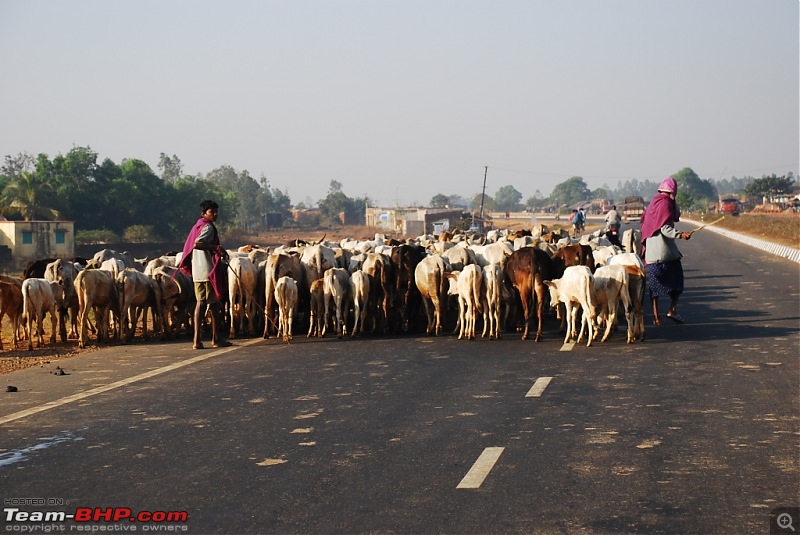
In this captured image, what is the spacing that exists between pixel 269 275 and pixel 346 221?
116202 millimetres

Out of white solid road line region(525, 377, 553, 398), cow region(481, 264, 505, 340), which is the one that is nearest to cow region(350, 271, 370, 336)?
cow region(481, 264, 505, 340)

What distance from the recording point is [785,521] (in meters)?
6.07

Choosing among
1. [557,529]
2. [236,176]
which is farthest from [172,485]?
[236,176]

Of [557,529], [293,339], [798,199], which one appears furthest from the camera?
[798,199]

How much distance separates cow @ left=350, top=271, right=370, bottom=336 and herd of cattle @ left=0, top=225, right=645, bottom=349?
0.02 meters

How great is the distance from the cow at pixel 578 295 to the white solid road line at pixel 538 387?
285 cm

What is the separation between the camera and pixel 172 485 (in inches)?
280

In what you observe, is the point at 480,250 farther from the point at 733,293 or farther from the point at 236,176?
the point at 236,176

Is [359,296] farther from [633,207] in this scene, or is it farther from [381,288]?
[633,207]

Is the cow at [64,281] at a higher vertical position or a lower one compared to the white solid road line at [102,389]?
higher

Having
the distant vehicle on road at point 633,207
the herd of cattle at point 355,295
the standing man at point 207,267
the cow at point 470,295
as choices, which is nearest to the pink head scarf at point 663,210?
the herd of cattle at point 355,295

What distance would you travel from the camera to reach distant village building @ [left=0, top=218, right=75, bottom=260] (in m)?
50.0

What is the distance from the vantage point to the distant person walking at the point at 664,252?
16.6 meters

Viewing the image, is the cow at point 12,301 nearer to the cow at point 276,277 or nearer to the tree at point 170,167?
the cow at point 276,277
